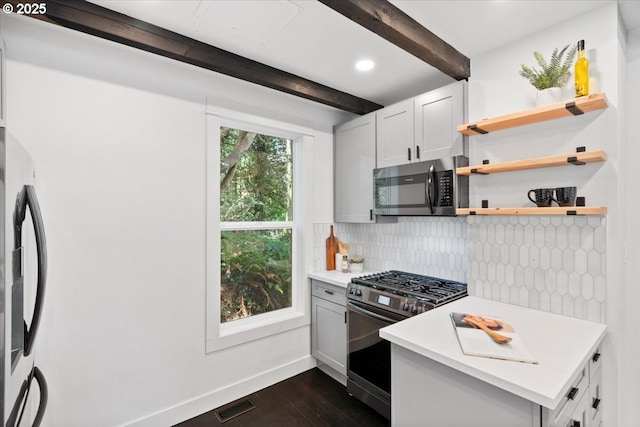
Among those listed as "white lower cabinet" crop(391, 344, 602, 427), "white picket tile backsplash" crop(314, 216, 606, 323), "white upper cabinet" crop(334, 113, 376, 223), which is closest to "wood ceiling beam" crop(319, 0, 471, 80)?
"white upper cabinet" crop(334, 113, 376, 223)

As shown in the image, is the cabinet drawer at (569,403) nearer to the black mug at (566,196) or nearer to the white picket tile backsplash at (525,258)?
the white picket tile backsplash at (525,258)

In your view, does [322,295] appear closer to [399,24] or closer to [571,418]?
[571,418]

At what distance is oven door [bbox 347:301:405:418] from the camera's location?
7.09ft

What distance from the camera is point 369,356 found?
7.57 feet

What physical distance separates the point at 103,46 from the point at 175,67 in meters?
0.43

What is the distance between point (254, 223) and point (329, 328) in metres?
1.16

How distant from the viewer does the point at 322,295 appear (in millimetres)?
2861

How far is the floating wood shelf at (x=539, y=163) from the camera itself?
1.57 meters

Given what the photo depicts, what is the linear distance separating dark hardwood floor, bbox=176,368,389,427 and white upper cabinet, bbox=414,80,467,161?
6.57ft

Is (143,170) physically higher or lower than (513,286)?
higher

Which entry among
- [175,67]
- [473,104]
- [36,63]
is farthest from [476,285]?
[36,63]

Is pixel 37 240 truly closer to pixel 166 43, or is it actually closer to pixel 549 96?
pixel 166 43

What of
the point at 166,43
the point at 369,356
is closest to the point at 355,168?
the point at 369,356

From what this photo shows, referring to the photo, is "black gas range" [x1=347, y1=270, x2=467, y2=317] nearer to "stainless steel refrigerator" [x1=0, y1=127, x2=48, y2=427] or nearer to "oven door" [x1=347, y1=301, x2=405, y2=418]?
"oven door" [x1=347, y1=301, x2=405, y2=418]
